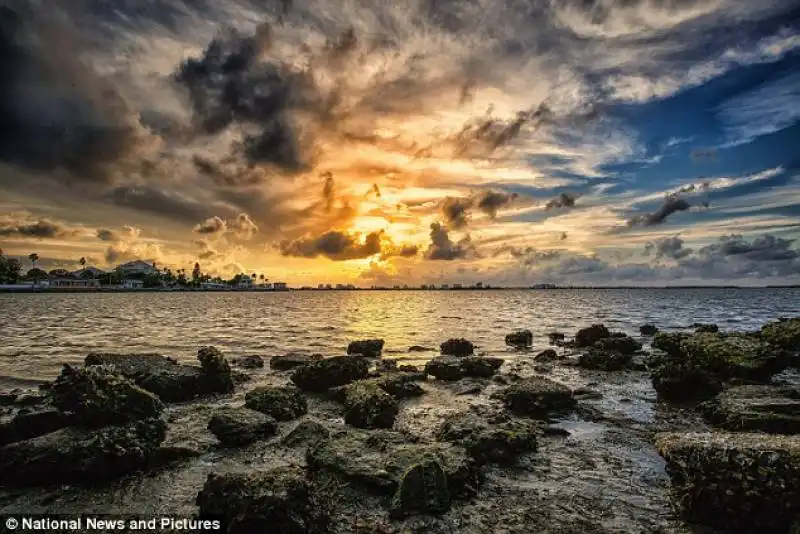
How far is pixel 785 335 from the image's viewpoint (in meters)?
26.4

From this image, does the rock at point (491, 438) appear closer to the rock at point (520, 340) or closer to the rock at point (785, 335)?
the rock at point (785, 335)

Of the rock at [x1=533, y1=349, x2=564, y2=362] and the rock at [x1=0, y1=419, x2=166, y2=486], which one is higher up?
the rock at [x1=0, y1=419, x2=166, y2=486]

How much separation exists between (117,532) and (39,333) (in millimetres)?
41521

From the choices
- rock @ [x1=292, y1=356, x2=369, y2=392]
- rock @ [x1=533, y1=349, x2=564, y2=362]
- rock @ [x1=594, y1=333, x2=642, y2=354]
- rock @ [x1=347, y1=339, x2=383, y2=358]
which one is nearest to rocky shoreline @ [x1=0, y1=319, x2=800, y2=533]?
rock @ [x1=292, y1=356, x2=369, y2=392]

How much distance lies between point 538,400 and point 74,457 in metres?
12.6

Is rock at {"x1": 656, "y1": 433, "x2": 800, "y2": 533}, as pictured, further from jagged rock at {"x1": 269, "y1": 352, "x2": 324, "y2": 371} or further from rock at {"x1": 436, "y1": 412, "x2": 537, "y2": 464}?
jagged rock at {"x1": 269, "y1": 352, "x2": 324, "y2": 371}

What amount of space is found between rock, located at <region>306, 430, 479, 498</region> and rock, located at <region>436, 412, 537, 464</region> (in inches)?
25.0

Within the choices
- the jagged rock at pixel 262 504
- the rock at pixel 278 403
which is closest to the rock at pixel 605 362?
the rock at pixel 278 403

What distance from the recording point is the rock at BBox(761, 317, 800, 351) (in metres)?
25.6

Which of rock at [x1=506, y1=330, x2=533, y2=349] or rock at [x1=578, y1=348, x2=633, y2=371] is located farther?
rock at [x1=506, y1=330, x2=533, y2=349]

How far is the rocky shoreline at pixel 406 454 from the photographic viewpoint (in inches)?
286

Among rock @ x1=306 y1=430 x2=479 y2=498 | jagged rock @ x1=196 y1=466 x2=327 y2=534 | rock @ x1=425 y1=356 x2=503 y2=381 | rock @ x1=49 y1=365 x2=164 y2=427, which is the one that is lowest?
rock @ x1=425 y1=356 x2=503 y2=381

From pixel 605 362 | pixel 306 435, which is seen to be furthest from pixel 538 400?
pixel 605 362

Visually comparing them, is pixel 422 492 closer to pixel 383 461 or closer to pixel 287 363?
pixel 383 461
